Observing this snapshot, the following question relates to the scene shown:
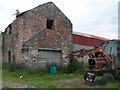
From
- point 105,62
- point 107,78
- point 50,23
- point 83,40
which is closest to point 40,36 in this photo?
point 50,23

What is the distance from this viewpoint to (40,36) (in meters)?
25.6

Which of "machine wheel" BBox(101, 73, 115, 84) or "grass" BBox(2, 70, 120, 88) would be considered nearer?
"grass" BBox(2, 70, 120, 88)

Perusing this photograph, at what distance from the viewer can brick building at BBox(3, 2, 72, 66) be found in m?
25.1

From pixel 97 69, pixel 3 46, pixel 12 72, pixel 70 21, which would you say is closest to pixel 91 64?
pixel 97 69

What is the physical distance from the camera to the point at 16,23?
26.6m

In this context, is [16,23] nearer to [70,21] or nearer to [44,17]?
[44,17]

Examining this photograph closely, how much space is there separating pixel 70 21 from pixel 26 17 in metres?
5.32

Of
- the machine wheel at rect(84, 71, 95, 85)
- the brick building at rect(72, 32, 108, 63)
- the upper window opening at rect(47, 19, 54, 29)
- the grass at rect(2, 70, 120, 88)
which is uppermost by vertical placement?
the upper window opening at rect(47, 19, 54, 29)

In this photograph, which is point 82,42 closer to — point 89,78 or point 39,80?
point 39,80

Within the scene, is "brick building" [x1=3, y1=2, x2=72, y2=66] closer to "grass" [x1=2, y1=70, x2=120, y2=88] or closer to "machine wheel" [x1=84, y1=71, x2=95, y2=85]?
"grass" [x1=2, y1=70, x2=120, y2=88]

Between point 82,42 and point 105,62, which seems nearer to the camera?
point 105,62

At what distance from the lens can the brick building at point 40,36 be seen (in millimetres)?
25078

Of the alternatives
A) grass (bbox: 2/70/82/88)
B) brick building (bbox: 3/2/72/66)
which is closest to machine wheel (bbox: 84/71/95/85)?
grass (bbox: 2/70/82/88)

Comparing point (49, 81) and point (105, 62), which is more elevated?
point (105, 62)
